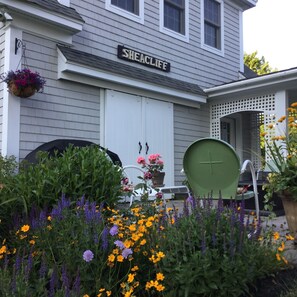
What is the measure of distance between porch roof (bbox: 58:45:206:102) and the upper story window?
69.6 inches

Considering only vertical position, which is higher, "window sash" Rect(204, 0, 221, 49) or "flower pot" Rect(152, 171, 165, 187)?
"window sash" Rect(204, 0, 221, 49)

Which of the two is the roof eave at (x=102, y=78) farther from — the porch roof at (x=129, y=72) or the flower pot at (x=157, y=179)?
the flower pot at (x=157, y=179)

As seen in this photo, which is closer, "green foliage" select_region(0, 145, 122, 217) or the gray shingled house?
"green foliage" select_region(0, 145, 122, 217)

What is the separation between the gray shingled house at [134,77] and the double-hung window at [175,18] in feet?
0.08

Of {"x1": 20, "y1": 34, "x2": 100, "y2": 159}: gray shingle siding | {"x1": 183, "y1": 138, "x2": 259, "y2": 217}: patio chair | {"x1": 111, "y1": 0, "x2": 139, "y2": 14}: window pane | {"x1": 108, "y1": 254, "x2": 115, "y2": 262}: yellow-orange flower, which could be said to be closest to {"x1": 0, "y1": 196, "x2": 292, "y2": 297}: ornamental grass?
{"x1": 108, "y1": 254, "x2": 115, "y2": 262}: yellow-orange flower

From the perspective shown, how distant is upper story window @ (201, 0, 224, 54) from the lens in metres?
10.4

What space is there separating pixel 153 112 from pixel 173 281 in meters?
6.32

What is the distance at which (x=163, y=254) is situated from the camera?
7.06 feet

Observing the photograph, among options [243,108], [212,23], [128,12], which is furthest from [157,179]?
[212,23]

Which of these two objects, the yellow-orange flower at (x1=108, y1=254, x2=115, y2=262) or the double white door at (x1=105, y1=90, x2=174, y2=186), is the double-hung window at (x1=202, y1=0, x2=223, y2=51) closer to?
the double white door at (x1=105, y1=90, x2=174, y2=186)

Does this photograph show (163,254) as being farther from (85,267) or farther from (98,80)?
(98,80)

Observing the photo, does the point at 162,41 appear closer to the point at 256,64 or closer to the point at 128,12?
the point at 128,12

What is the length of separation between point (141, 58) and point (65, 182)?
5409mm

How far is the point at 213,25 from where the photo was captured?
10.7 meters
